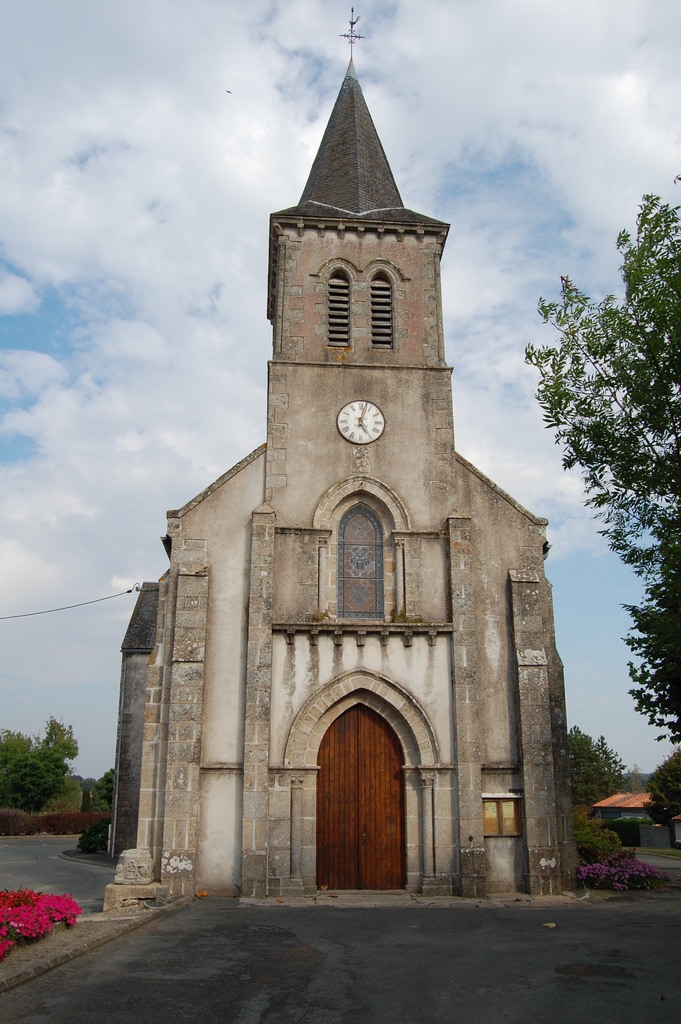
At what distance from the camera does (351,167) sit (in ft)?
65.4

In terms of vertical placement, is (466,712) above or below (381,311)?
below

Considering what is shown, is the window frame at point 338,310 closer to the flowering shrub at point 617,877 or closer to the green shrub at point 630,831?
the flowering shrub at point 617,877

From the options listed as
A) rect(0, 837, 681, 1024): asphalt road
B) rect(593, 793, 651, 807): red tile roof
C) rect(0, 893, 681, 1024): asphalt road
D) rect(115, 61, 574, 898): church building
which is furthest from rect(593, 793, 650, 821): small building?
rect(0, 893, 681, 1024): asphalt road

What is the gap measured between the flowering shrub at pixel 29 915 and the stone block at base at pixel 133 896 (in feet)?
7.17

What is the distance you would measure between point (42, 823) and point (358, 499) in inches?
1345

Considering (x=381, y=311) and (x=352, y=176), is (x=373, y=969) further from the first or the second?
(x=352, y=176)

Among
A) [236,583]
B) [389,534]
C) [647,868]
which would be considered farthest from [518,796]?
[236,583]

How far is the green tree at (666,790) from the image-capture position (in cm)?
3528

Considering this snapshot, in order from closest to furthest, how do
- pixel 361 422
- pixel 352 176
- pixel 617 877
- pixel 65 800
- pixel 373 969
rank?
1. pixel 373 969
2. pixel 617 877
3. pixel 361 422
4. pixel 352 176
5. pixel 65 800

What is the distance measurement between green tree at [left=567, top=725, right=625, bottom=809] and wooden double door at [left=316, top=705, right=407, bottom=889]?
44.1 m

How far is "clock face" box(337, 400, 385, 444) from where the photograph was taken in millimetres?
16594

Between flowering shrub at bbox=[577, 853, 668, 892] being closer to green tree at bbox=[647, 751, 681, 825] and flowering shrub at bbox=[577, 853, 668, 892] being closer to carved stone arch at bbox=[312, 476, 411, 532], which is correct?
carved stone arch at bbox=[312, 476, 411, 532]

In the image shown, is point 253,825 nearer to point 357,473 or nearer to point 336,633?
point 336,633

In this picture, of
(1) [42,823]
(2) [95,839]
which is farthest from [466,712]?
(1) [42,823]
